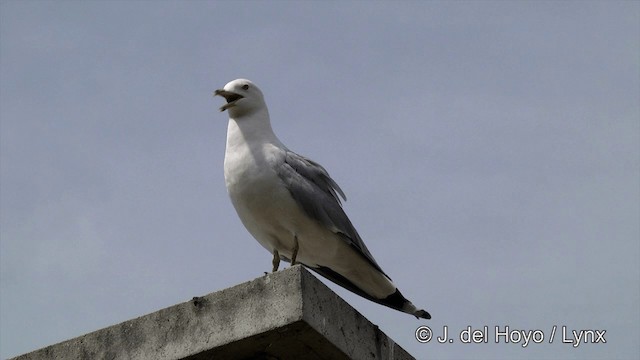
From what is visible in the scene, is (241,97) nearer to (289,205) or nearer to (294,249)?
(289,205)

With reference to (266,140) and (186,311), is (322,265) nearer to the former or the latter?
(266,140)

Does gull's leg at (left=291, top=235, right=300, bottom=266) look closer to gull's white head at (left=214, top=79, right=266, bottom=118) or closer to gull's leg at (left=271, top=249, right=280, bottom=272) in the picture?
gull's leg at (left=271, top=249, right=280, bottom=272)

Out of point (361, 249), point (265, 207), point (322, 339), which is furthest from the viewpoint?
point (361, 249)

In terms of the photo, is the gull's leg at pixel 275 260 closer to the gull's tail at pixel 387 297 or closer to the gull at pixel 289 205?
the gull at pixel 289 205

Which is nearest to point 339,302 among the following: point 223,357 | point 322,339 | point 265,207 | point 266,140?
point 322,339

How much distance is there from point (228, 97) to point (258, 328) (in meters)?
3.67

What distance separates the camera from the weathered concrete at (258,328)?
19.9 ft

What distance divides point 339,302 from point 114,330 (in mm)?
1417

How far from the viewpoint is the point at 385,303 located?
30.5 ft

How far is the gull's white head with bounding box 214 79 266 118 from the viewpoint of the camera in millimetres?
9211

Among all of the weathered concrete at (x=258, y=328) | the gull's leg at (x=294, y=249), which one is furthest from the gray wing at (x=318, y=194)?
the weathered concrete at (x=258, y=328)

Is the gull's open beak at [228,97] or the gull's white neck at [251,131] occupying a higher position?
the gull's open beak at [228,97]

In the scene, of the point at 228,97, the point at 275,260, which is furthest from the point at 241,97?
the point at 275,260

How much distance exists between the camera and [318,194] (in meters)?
8.78
